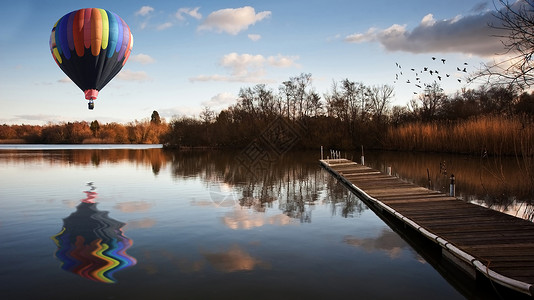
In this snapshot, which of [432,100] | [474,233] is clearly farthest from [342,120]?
[474,233]

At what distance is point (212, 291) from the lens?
483 centimetres

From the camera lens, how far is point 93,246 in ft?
22.8

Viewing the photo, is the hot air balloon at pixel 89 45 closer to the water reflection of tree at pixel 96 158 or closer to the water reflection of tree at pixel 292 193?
the water reflection of tree at pixel 96 158

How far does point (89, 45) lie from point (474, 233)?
18068mm

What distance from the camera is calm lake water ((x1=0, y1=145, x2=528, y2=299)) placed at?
4.91 metres

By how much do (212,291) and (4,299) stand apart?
8.13ft

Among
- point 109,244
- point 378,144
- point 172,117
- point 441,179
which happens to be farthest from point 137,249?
point 172,117

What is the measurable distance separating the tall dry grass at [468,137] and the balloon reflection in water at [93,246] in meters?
14.6

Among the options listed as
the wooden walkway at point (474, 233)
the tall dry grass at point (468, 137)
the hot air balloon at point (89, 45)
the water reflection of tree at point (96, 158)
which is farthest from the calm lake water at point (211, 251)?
the tall dry grass at point (468, 137)

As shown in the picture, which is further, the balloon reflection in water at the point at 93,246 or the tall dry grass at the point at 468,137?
the tall dry grass at the point at 468,137

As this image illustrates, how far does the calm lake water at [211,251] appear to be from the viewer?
4910mm

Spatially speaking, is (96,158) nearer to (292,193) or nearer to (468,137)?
(292,193)

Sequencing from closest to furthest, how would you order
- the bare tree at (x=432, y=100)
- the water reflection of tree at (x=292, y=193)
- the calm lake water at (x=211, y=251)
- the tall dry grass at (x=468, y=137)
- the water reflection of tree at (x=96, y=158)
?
the calm lake water at (x=211, y=251)
the water reflection of tree at (x=292, y=193)
the tall dry grass at (x=468, y=137)
the water reflection of tree at (x=96, y=158)
the bare tree at (x=432, y=100)

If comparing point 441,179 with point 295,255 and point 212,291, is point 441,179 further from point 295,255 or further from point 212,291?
point 212,291
